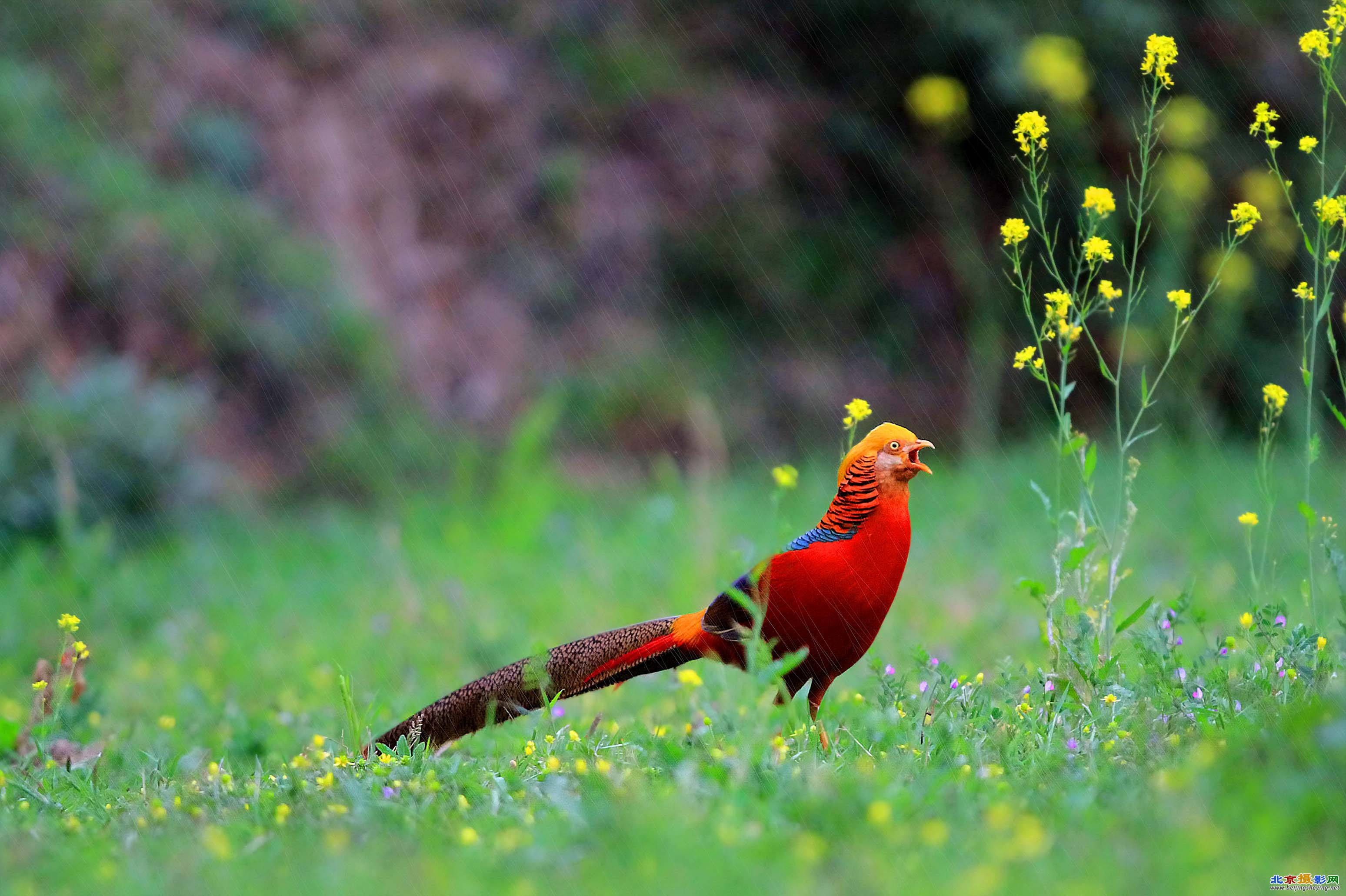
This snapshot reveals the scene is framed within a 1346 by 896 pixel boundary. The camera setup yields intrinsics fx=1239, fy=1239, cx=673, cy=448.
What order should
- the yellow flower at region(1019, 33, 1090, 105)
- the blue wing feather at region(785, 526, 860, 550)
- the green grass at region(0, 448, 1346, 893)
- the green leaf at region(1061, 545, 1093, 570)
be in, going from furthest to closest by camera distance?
the yellow flower at region(1019, 33, 1090, 105) → the green leaf at region(1061, 545, 1093, 570) → the blue wing feather at region(785, 526, 860, 550) → the green grass at region(0, 448, 1346, 893)

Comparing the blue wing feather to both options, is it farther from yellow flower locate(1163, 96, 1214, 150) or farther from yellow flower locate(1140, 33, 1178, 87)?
yellow flower locate(1163, 96, 1214, 150)

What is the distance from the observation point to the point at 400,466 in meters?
8.38

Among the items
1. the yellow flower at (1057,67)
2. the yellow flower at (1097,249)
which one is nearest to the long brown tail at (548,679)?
the yellow flower at (1097,249)

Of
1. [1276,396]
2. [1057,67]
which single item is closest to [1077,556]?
[1276,396]

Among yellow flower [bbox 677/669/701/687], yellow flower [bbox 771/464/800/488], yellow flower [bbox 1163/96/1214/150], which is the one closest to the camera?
yellow flower [bbox 677/669/701/687]

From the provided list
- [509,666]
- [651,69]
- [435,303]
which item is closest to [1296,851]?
[509,666]

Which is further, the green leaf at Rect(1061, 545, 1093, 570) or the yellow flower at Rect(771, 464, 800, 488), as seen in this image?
the green leaf at Rect(1061, 545, 1093, 570)

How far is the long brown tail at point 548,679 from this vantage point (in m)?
3.06

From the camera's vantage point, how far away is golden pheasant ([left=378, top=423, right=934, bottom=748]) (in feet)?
9.36

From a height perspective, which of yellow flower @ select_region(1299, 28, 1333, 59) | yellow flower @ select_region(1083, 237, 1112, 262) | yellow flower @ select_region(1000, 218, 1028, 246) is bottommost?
yellow flower @ select_region(1083, 237, 1112, 262)

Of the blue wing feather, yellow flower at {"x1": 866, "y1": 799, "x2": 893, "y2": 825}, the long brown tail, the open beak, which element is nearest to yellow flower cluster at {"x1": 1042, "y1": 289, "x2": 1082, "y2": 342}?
the open beak

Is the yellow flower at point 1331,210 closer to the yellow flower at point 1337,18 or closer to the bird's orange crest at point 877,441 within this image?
the yellow flower at point 1337,18

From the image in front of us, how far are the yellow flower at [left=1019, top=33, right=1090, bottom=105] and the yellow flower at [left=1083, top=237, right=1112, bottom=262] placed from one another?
4504 millimetres

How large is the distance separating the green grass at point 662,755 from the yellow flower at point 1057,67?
115 inches
